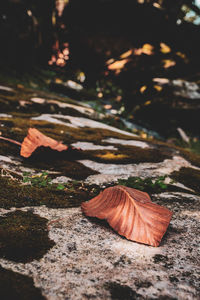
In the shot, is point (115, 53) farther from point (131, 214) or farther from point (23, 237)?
point (23, 237)

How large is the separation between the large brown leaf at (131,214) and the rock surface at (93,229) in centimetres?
5

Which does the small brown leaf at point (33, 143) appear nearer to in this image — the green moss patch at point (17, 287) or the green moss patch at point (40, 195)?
the green moss patch at point (40, 195)

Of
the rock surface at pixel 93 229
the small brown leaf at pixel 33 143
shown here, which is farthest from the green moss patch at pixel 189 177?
the small brown leaf at pixel 33 143

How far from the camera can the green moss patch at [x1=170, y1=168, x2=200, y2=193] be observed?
2.25m

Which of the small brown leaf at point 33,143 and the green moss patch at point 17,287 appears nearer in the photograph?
the green moss patch at point 17,287

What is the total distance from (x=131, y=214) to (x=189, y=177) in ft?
4.33

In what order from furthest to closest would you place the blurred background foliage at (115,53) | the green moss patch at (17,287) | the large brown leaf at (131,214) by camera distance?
the blurred background foliage at (115,53) < the large brown leaf at (131,214) < the green moss patch at (17,287)

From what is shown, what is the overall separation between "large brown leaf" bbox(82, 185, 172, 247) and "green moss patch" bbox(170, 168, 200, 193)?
95 cm

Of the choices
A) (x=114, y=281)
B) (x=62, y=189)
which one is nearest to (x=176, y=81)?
(x=62, y=189)

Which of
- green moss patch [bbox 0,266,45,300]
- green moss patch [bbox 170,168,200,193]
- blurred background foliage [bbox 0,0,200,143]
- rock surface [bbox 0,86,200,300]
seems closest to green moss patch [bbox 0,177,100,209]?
rock surface [bbox 0,86,200,300]

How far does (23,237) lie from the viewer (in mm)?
1128

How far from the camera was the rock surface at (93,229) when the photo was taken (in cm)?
89

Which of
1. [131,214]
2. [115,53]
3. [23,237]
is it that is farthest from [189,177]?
[115,53]

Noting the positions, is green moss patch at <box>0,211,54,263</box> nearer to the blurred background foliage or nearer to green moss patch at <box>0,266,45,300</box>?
green moss patch at <box>0,266,45,300</box>
